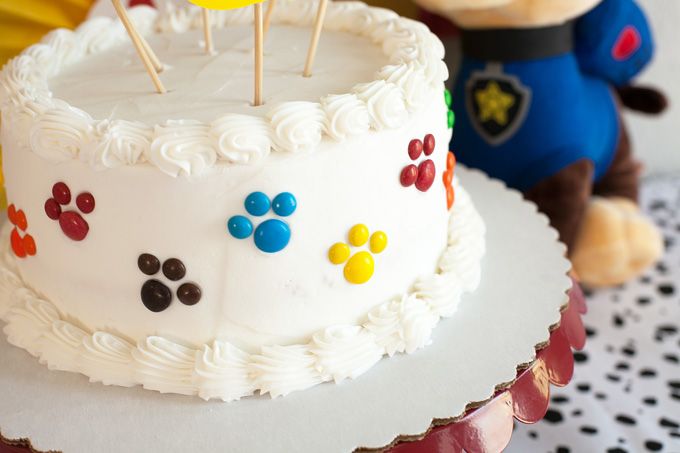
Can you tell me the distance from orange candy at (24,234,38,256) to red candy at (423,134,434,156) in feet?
2.10

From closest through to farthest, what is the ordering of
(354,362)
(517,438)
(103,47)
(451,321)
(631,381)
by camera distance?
1. (354,362)
2. (451,321)
3. (103,47)
4. (517,438)
5. (631,381)

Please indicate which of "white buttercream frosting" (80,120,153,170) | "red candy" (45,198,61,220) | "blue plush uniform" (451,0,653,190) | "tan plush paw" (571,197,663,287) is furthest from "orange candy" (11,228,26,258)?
"tan plush paw" (571,197,663,287)

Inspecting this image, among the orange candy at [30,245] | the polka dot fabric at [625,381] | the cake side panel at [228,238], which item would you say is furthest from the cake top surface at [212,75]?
the polka dot fabric at [625,381]

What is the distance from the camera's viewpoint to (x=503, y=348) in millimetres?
1295

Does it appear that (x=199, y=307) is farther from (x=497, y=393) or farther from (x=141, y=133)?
(x=497, y=393)

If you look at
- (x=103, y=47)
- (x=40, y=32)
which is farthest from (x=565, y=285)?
(x=40, y=32)

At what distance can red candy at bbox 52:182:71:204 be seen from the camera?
3.92 ft

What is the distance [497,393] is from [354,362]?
220 millimetres

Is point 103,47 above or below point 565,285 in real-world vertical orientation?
above

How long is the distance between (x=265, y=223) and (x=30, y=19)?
1.11 m

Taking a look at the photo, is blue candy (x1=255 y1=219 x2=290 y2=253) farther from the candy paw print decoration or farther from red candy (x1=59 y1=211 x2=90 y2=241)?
red candy (x1=59 y1=211 x2=90 y2=241)

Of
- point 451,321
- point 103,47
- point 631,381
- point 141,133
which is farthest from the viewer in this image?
point 631,381

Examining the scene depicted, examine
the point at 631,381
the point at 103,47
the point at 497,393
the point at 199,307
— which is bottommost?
the point at 631,381

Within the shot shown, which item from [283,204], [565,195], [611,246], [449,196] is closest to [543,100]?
[565,195]
